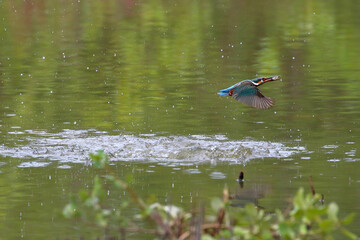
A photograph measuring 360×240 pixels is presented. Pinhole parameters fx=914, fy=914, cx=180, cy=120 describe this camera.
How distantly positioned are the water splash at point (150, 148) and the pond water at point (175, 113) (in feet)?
0.08

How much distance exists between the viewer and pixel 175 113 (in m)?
13.3

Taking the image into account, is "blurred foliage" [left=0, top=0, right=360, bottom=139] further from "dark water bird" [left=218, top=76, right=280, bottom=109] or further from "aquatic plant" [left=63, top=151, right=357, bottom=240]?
"aquatic plant" [left=63, top=151, right=357, bottom=240]

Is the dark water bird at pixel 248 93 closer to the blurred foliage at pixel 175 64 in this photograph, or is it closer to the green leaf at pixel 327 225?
the blurred foliage at pixel 175 64

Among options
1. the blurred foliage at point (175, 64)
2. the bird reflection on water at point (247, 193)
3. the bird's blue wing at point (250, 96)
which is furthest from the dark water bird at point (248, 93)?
the bird reflection on water at point (247, 193)

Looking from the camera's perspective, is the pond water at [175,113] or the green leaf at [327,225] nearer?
the green leaf at [327,225]

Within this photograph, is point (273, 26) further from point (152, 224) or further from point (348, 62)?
point (152, 224)

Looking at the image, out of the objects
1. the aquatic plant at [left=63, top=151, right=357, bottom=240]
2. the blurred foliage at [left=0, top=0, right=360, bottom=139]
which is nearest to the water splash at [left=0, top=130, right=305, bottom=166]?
the blurred foliage at [left=0, top=0, right=360, bottom=139]

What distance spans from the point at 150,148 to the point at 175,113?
2.45m

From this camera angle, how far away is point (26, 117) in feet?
43.2

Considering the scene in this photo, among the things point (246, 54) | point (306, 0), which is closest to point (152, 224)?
point (246, 54)

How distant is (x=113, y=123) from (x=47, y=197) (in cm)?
407

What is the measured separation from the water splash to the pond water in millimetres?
24

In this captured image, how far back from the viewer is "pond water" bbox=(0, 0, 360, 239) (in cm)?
901

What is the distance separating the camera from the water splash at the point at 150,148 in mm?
10492
